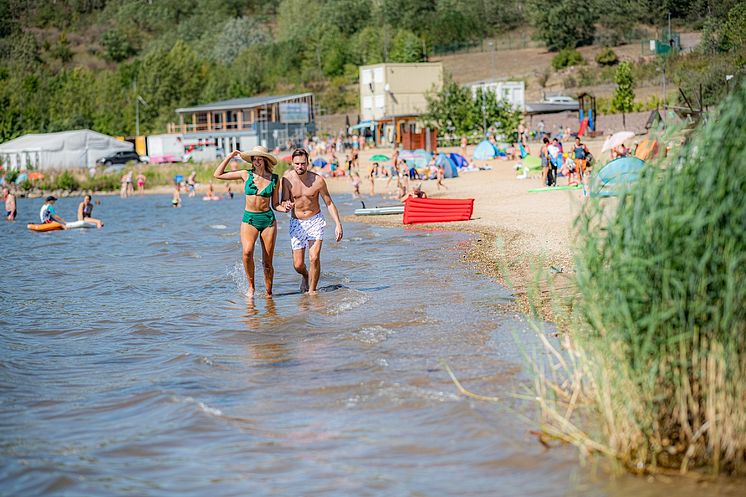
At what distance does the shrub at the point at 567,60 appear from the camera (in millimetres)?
73375

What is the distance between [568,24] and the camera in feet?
262

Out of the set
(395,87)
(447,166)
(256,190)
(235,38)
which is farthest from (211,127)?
(256,190)

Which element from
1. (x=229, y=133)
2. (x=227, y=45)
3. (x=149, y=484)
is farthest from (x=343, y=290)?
(x=227, y=45)

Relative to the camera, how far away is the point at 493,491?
15.9 feet

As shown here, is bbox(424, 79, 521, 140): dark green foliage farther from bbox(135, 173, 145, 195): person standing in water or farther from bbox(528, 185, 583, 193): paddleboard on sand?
bbox(528, 185, 583, 193): paddleboard on sand

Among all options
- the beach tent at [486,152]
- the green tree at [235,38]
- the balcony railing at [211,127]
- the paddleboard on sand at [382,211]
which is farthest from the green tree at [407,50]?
the paddleboard on sand at [382,211]

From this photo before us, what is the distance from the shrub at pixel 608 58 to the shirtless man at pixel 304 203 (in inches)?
2505

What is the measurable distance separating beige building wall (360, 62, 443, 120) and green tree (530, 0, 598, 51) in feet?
56.2

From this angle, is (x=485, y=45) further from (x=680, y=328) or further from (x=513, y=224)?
(x=680, y=328)

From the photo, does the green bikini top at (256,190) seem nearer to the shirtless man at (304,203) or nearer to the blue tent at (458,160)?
→ the shirtless man at (304,203)

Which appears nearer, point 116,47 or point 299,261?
point 299,261

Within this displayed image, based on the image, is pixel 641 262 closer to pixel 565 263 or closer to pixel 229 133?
pixel 565 263

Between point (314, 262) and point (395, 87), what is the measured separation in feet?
189

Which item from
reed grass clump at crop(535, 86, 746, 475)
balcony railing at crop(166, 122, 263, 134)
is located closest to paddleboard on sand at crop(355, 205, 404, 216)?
reed grass clump at crop(535, 86, 746, 475)
